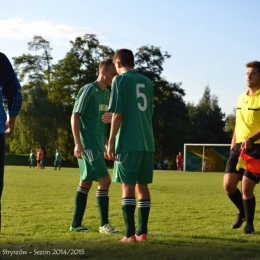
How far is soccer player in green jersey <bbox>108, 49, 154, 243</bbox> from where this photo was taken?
619 centimetres

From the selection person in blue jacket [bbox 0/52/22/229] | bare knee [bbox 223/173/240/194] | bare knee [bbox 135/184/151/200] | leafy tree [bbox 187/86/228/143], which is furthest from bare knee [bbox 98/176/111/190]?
leafy tree [bbox 187/86/228/143]

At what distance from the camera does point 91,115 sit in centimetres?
733

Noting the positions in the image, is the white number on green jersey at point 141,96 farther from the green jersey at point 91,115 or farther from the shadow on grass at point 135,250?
the shadow on grass at point 135,250

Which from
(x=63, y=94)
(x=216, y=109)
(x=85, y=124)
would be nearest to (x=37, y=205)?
(x=85, y=124)

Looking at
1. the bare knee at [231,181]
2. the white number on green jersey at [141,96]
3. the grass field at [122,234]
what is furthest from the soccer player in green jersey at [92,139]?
the bare knee at [231,181]

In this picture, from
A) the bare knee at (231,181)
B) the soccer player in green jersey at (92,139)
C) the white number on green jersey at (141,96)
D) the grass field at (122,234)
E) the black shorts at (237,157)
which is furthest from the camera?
the bare knee at (231,181)

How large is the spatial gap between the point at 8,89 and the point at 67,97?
220 ft

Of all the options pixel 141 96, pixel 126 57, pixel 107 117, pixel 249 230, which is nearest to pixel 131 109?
pixel 141 96

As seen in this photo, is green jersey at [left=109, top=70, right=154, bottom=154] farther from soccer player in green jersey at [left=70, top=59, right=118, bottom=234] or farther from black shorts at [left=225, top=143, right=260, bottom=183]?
black shorts at [left=225, top=143, right=260, bottom=183]

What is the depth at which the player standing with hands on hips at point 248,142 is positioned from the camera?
7.33m

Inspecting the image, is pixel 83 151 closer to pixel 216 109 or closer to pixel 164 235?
pixel 164 235

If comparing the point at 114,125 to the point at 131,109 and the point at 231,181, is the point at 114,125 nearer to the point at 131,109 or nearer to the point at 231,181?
the point at 131,109

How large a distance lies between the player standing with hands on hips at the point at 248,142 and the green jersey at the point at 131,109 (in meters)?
1.58

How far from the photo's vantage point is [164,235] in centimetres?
686
